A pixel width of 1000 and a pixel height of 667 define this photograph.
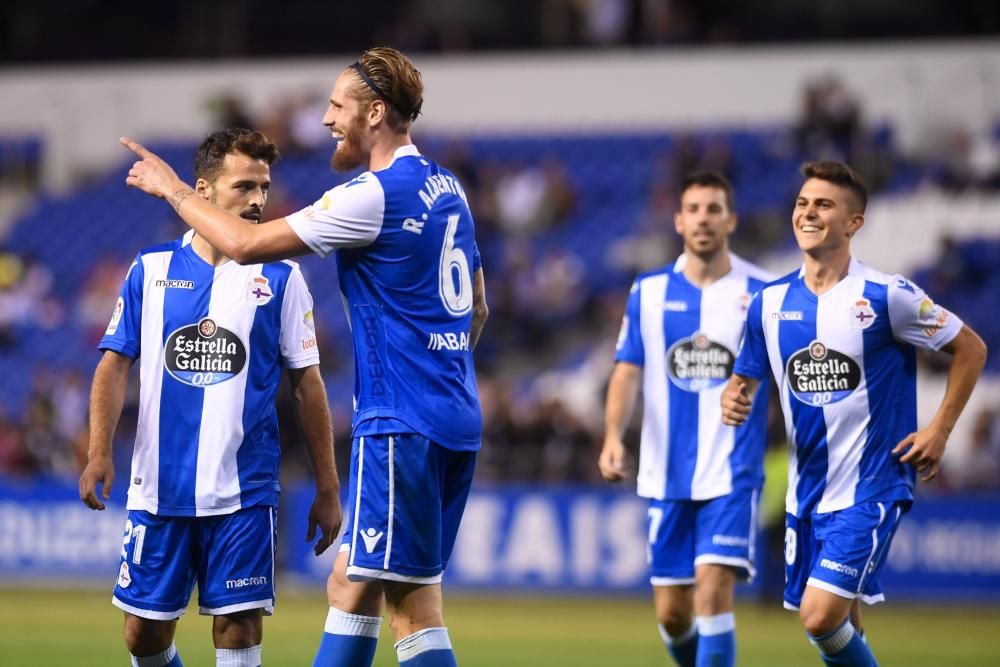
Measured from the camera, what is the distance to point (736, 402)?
738cm

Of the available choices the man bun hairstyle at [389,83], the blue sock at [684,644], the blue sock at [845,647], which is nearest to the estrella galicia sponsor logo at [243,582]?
the man bun hairstyle at [389,83]

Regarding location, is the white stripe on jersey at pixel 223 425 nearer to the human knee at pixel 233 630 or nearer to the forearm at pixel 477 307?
the human knee at pixel 233 630

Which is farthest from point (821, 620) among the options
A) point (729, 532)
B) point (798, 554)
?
point (729, 532)

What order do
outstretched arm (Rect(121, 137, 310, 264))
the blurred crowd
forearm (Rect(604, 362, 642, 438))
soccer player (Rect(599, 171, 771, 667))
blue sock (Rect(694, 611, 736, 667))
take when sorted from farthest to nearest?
the blurred crowd → forearm (Rect(604, 362, 642, 438)) → soccer player (Rect(599, 171, 771, 667)) → blue sock (Rect(694, 611, 736, 667)) → outstretched arm (Rect(121, 137, 310, 264))

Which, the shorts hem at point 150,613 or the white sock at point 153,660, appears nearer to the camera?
the shorts hem at point 150,613

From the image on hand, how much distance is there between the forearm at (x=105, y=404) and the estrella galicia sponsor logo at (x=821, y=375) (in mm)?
3083

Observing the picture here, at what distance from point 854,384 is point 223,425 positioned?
2.89 meters

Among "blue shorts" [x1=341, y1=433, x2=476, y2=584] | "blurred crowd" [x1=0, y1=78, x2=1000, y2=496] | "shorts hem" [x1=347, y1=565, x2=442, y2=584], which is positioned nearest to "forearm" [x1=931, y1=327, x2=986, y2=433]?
"blue shorts" [x1=341, y1=433, x2=476, y2=584]

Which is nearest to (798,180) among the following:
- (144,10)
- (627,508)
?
(627,508)

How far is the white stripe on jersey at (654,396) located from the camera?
28.7 ft

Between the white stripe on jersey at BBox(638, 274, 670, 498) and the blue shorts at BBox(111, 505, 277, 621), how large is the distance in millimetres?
2901

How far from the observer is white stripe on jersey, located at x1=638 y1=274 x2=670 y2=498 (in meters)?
8.75

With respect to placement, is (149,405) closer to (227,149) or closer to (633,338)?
(227,149)

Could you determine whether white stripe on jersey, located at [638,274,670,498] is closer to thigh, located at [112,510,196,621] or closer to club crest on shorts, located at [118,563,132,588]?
thigh, located at [112,510,196,621]
